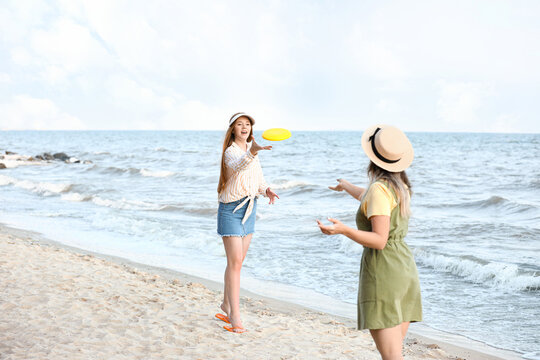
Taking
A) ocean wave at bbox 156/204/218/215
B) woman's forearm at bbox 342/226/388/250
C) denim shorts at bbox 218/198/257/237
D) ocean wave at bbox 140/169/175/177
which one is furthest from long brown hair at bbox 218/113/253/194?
ocean wave at bbox 140/169/175/177

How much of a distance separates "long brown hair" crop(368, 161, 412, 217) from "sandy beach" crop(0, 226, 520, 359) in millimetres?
2280

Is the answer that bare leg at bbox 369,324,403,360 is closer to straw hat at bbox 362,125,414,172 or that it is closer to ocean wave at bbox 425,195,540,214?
straw hat at bbox 362,125,414,172

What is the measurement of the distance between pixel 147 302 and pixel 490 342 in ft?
12.2

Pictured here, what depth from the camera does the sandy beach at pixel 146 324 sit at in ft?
14.5

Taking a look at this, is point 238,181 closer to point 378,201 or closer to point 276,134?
point 276,134

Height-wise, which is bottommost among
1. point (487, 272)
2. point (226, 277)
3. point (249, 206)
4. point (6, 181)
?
point (487, 272)

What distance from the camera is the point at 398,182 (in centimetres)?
274

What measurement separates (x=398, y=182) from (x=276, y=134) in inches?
55.3

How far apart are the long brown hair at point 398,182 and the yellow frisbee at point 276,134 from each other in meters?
1.19

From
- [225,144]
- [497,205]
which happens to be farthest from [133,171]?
[225,144]

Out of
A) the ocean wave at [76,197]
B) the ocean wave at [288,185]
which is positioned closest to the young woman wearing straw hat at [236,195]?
the ocean wave at [76,197]

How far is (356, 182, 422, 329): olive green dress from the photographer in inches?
107

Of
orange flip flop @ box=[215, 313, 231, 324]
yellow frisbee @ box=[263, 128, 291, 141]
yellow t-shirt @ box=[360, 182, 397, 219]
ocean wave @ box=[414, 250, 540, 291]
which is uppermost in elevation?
yellow frisbee @ box=[263, 128, 291, 141]

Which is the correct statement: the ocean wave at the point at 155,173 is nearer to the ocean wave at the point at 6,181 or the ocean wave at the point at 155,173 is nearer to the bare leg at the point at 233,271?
the ocean wave at the point at 6,181
